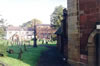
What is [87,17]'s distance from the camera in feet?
24.1

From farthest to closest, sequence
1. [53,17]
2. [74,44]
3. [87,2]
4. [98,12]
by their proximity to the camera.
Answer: [53,17]
[74,44]
[87,2]
[98,12]

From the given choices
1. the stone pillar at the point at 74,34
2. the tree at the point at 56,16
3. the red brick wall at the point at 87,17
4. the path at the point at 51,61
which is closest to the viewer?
the red brick wall at the point at 87,17

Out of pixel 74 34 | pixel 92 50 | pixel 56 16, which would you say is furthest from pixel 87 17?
pixel 56 16

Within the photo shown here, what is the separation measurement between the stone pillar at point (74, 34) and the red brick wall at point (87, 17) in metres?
0.28

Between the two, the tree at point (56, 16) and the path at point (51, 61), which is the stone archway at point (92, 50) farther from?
the tree at point (56, 16)

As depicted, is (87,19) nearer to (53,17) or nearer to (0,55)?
(0,55)

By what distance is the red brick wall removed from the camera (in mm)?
7004

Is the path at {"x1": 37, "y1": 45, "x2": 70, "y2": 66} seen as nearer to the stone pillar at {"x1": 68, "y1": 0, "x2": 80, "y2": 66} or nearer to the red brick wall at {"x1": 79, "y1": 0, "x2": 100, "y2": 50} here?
the stone pillar at {"x1": 68, "y1": 0, "x2": 80, "y2": 66}

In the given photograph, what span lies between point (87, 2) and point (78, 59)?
317cm

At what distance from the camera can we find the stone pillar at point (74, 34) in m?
7.81

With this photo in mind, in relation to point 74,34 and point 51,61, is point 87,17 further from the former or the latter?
point 51,61

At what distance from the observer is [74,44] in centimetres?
798

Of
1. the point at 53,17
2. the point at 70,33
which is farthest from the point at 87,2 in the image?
the point at 53,17

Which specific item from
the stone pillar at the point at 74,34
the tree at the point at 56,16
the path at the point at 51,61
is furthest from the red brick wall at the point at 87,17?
the tree at the point at 56,16
